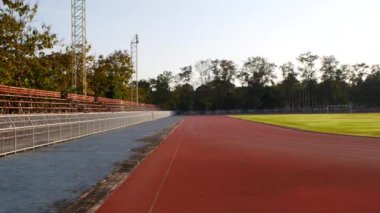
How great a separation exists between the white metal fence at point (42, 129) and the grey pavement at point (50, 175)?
21.9 inches

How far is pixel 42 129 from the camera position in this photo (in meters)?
21.8

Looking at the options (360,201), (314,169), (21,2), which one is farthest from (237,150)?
(21,2)

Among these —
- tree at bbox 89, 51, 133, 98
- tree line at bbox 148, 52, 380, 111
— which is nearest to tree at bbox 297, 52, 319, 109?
tree line at bbox 148, 52, 380, 111

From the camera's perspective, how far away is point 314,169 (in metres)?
14.5

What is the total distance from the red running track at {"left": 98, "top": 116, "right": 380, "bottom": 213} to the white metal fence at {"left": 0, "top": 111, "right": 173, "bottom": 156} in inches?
197

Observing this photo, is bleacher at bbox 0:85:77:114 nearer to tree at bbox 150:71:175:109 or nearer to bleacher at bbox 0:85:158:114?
bleacher at bbox 0:85:158:114

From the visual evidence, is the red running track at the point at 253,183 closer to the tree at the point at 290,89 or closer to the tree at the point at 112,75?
the tree at the point at 112,75

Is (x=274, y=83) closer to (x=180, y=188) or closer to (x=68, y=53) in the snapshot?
(x=68, y=53)

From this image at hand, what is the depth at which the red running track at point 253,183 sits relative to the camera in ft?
30.2

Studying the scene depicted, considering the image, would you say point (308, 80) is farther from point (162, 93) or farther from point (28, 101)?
point (28, 101)

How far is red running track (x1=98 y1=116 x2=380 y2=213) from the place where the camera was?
9.21 metres

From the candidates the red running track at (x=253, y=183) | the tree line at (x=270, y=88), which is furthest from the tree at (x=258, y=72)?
the red running track at (x=253, y=183)

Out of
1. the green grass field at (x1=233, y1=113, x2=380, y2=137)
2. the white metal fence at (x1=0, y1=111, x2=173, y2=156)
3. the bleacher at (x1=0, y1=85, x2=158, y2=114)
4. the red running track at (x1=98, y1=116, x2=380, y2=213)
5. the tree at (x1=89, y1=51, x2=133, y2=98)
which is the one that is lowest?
the red running track at (x1=98, y1=116, x2=380, y2=213)

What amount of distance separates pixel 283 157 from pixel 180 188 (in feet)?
24.7
